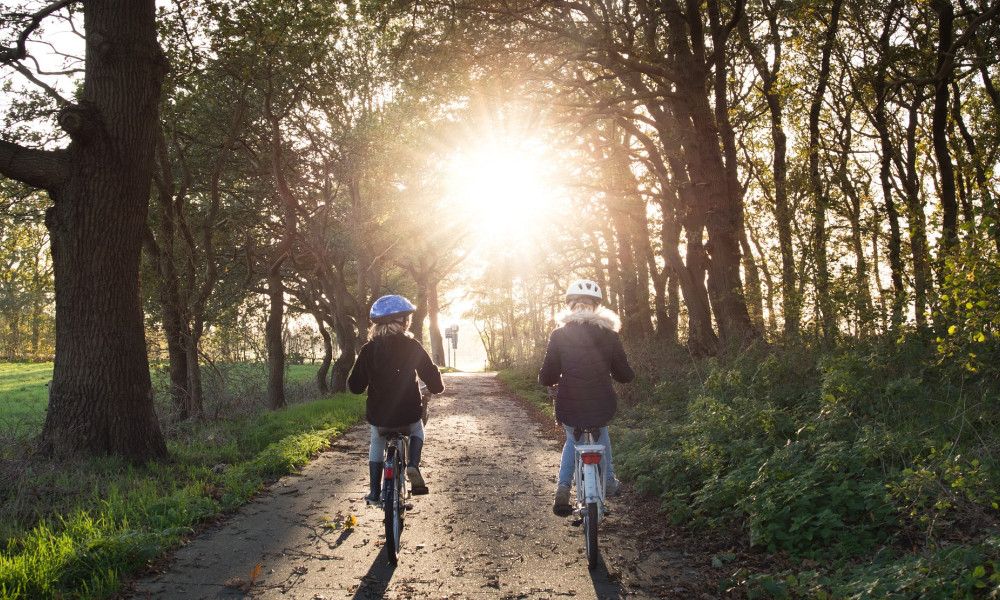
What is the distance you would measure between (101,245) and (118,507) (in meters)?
3.34

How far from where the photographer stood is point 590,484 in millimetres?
4961

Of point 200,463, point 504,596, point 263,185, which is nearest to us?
point 504,596

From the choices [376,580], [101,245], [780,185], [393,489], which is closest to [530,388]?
[780,185]

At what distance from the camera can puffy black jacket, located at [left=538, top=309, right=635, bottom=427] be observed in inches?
210

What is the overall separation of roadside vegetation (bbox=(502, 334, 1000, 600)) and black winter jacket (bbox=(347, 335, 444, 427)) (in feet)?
8.82

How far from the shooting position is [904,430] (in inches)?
234

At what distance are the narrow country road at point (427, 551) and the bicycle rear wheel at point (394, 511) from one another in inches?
5.5

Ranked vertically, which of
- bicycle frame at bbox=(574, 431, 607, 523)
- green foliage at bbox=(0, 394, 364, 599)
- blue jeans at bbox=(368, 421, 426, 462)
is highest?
blue jeans at bbox=(368, 421, 426, 462)

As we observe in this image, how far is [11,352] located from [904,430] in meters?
49.3

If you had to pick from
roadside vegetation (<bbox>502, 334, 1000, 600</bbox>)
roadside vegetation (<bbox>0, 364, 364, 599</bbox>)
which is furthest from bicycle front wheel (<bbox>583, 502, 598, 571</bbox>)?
roadside vegetation (<bbox>0, 364, 364, 599</bbox>)

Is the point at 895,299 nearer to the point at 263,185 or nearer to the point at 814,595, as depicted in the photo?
the point at 814,595

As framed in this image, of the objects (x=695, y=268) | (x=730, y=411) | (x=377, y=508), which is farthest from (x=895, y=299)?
(x=695, y=268)

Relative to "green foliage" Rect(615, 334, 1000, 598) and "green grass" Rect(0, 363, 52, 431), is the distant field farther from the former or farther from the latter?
"green foliage" Rect(615, 334, 1000, 598)

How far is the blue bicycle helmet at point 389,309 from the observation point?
18.6 feet
